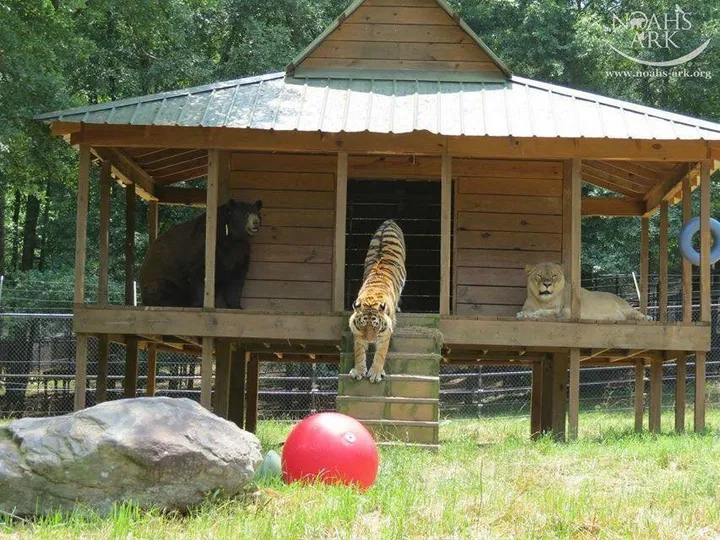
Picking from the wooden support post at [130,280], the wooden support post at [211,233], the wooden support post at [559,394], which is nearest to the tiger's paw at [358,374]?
the wooden support post at [211,233]

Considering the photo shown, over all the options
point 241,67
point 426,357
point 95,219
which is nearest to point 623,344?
point 426,357

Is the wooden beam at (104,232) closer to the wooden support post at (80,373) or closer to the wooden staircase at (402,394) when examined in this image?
the wooden support post at (80,373)

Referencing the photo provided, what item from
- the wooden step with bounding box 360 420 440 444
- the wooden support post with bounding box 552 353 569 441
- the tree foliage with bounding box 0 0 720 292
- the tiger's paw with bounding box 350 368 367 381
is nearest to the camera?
the wooden step with bounding box 360 420 440 444

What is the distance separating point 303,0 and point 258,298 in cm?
1481

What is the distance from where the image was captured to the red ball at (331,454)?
25.7ft

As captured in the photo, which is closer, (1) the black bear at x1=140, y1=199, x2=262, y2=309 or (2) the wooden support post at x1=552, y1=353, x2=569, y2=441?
(1) the black bear at x1=140, y1=199, x2=262, y2=309

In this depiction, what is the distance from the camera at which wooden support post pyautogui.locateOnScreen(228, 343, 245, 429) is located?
54.1 feet

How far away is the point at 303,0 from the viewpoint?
27.7 m

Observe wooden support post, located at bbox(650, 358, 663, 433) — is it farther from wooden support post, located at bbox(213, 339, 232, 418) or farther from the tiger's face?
wooden support post, located at bbox(213, 339, 232, 418)

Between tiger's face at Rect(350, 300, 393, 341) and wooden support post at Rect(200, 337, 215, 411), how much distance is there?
7.22 feet

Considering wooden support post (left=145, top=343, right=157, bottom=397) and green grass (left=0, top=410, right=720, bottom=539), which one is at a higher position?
wooden support post (left=145, top=343, right=157, bottom=397)

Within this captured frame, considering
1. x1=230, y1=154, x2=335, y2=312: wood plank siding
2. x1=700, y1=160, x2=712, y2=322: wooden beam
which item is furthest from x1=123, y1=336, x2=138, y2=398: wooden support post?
x1=700, y1=160, x2=712, y2=322: wooden beam

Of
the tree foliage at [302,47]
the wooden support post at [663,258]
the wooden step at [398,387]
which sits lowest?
the wooden step at [398,387]
